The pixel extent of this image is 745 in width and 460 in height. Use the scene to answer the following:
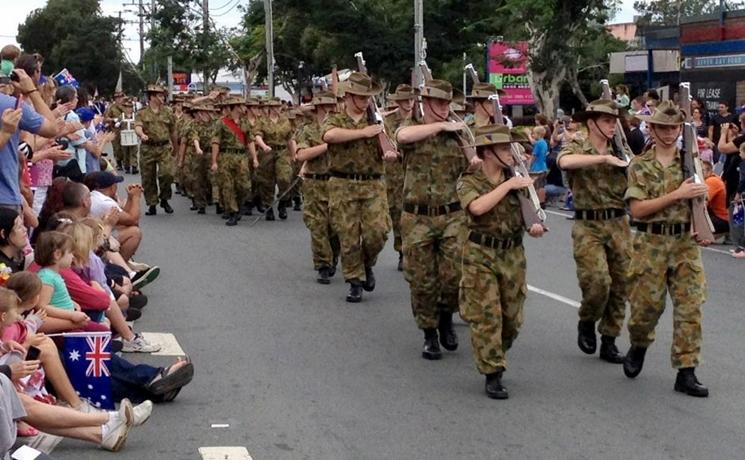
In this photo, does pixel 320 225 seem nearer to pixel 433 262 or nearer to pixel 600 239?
pixel 433 262

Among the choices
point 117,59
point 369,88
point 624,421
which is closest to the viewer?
point 624,421

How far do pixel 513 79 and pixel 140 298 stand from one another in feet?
144

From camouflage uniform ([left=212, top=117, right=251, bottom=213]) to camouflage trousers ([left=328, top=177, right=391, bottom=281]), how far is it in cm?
787

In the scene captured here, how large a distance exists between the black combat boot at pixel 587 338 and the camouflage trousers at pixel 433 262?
39.1 inches

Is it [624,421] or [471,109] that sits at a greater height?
[471,109]

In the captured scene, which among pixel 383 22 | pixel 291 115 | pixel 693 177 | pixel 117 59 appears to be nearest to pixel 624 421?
pixel 693 177

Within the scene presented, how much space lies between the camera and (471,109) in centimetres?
1331

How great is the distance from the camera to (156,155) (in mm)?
22656

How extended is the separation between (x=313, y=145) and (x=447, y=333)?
4186 mm

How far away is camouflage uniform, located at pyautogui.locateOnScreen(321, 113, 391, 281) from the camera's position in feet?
42.6

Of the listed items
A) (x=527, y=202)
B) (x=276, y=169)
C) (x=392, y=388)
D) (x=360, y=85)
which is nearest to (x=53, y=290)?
(x=392, y=388)

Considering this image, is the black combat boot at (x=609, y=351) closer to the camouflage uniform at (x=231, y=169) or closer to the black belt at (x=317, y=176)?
the black belt at (x=317, y=176)

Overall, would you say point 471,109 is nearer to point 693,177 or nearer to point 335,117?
point 335,117

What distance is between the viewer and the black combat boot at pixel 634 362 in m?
9.59
